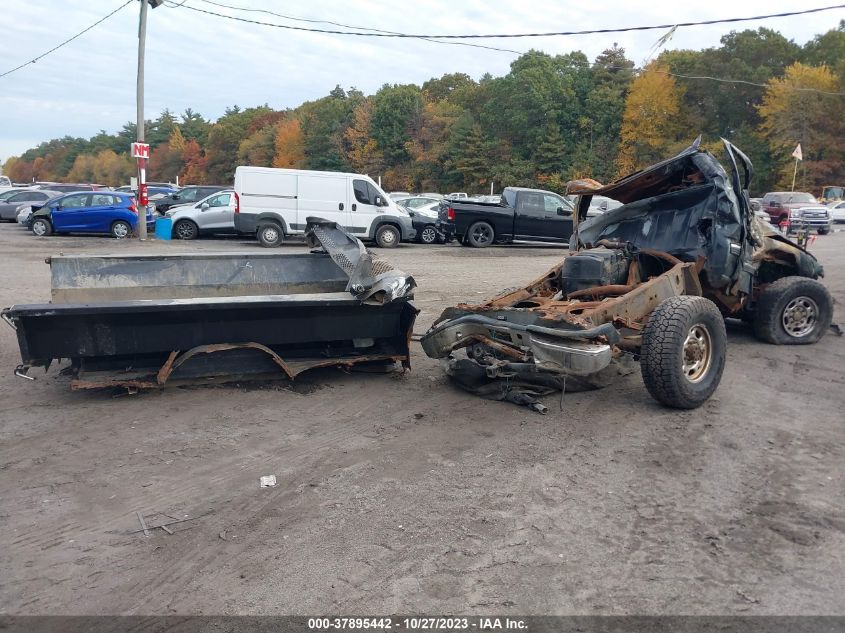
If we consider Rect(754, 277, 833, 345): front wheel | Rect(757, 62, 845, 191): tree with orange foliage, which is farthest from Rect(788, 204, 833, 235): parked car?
Rect(754, 277, 833, 345): front wheel

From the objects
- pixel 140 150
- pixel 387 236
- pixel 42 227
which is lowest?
pixel 42 227

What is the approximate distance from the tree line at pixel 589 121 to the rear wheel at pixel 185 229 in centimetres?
3064


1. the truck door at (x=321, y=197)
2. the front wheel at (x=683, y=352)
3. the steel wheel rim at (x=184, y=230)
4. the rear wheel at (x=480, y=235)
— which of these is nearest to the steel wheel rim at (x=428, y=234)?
the rear wheel at (x=480, y=235)

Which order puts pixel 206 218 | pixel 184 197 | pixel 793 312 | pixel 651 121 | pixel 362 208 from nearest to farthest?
pixel 793 312, pixel 362 208, pixel 206 218, pixel 184 197, pixel 651 121

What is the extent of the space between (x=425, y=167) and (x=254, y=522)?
208 ft

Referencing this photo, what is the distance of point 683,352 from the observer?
217 inches

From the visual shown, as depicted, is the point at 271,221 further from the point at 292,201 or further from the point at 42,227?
the point at 42,227

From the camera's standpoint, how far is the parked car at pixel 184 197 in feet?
96.5

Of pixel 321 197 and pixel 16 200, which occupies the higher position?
pixel 321 197

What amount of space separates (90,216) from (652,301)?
66.6 ft

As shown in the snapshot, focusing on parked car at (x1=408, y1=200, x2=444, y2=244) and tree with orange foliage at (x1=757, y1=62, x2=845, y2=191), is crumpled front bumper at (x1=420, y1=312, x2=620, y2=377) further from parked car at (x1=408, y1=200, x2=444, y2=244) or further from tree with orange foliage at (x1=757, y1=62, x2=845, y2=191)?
tree with orange foliage at (x1=757, y1=62, x2=845, y2=191)

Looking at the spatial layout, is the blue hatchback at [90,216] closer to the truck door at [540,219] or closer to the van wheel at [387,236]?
the van wheel at [387,236]

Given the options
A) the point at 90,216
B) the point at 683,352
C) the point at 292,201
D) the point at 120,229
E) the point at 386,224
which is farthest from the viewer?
the point at 90,216

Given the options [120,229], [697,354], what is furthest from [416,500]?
[120,229]
